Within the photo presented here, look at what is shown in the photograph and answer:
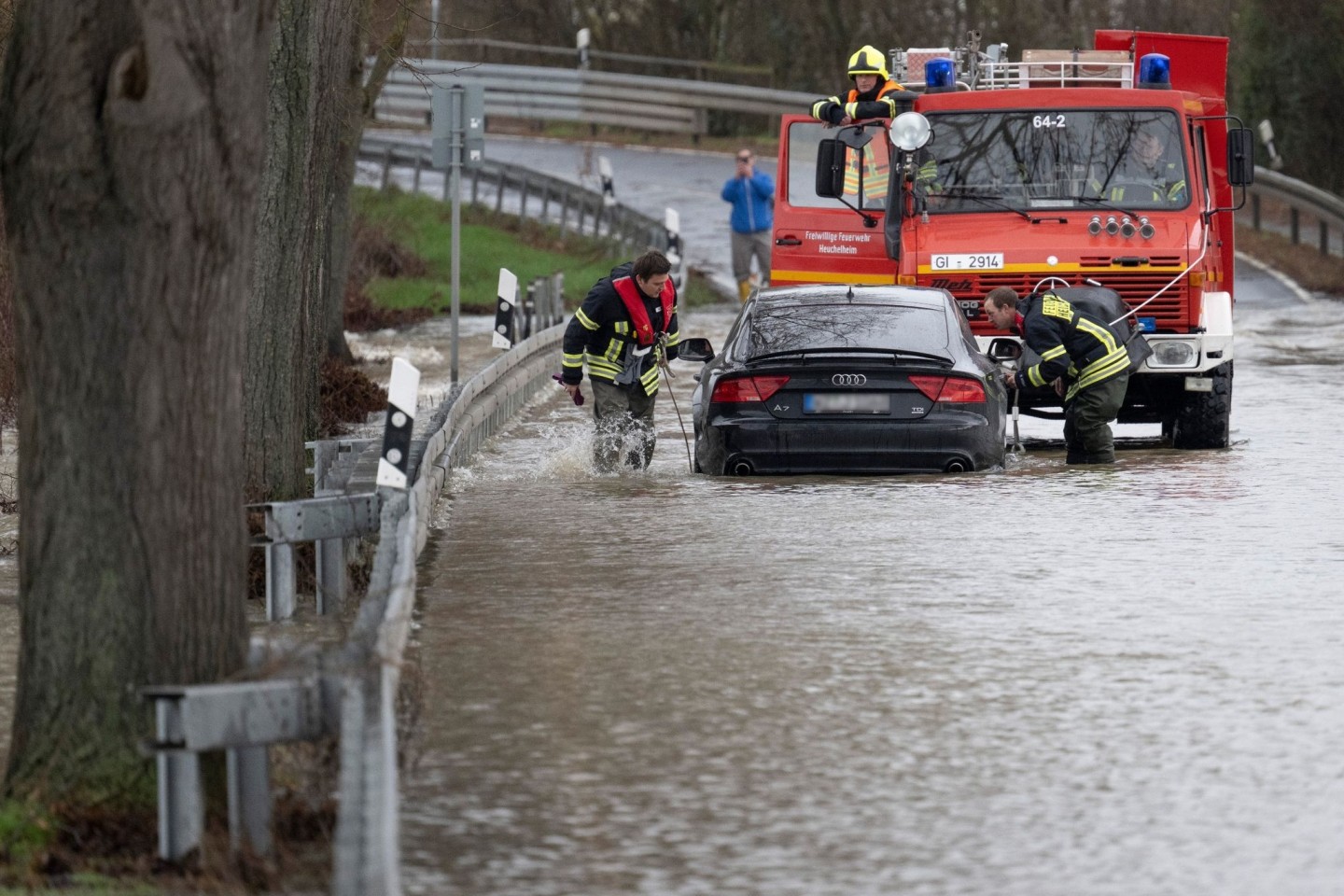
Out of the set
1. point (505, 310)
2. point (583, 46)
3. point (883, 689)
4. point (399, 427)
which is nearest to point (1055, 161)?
point (505, 310)

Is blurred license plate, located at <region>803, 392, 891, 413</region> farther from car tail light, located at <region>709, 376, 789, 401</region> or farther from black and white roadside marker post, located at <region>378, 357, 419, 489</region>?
black and white roadside marker post, located at <region>378, 357, 419, 489</region>

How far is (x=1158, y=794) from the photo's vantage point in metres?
6.85

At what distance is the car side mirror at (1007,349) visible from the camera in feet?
52.7

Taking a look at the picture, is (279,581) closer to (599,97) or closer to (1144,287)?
(1144,287)

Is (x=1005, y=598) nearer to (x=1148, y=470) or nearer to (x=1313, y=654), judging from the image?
(x=1313, y=654)

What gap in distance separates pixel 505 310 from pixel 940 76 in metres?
4.39

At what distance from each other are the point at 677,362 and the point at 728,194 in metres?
4.91

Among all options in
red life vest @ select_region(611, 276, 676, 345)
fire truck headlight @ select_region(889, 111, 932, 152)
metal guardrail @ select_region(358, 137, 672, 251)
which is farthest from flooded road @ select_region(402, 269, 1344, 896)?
metal guardrail @ select_region(358, 137, 672, 251)

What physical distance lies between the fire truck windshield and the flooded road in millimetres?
3104

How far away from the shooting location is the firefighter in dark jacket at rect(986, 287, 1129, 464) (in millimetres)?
15008

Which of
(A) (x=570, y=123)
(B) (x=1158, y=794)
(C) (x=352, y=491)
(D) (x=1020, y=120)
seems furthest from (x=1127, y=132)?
(A) (x=570, y=123)

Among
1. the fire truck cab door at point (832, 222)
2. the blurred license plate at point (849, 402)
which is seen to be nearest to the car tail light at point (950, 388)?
the blurred license plate at point (849, 402)

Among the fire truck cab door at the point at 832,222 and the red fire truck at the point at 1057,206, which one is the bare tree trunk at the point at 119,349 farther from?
the fire truck cab door at the point at 832,222

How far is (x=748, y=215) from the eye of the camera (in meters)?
28.8
